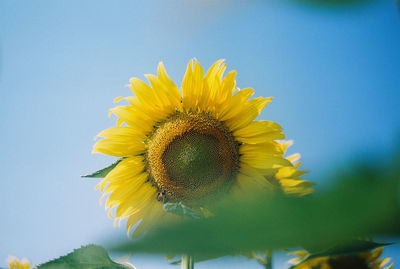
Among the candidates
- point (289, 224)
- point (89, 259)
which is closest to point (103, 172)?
point (89, 259)

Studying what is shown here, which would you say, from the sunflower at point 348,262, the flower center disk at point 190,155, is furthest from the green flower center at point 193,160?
the sunflower at point 348,262

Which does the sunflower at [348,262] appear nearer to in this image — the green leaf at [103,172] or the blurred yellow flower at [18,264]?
the green leaf at [103,172]

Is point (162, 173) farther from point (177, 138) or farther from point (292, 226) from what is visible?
point (292, 226)

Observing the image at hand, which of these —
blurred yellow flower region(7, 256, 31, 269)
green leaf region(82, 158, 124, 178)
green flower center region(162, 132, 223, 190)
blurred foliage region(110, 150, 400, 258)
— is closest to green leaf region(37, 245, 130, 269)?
green leaf region(82, 158, 124, 178)

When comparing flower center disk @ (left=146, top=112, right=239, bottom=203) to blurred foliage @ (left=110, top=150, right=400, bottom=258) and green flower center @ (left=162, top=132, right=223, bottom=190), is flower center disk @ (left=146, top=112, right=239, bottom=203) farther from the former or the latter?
blurred foliage @ (left=110, top=150, right=400, bottom=258)

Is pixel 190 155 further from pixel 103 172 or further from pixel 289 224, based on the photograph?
pixel 289 224

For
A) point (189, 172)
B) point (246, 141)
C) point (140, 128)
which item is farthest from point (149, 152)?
point (246, 141)
